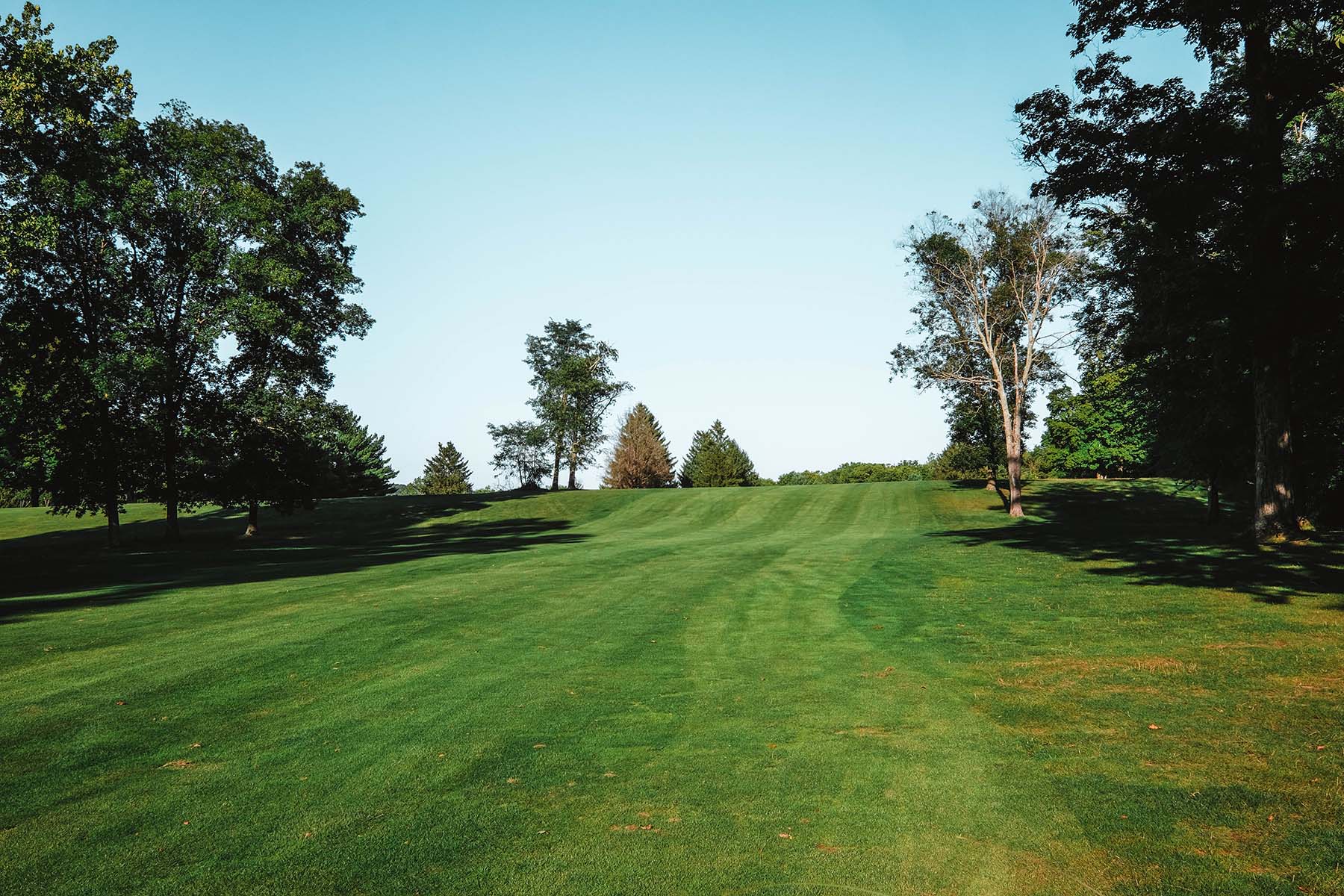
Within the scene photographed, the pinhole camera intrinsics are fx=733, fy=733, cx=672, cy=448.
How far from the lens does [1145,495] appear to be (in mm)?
41594

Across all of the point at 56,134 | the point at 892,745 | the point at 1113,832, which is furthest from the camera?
the point at 56,134

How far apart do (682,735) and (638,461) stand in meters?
61.8

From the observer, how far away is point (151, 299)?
32000 millimetres

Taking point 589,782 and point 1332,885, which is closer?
point 1332,885

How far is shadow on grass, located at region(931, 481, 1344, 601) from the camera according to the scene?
1426 centimetres

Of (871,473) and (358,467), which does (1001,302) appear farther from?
(358,467)

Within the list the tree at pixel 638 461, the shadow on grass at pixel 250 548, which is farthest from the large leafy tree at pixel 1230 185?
the tree at pixel 638 461

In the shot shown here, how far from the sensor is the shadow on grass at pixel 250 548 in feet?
55.2

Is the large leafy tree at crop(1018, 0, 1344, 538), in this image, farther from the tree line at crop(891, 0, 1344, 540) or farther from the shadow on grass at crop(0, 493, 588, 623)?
the shadow on grass at crop(0, 493, 588, 623)

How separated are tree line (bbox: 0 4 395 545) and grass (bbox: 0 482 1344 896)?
51.6 feet

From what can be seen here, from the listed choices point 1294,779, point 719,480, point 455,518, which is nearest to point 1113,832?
point 1294,779

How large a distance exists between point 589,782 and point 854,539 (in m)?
24.5

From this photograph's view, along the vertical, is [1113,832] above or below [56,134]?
below

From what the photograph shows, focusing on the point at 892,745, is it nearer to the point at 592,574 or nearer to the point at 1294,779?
the point at 1294,779
